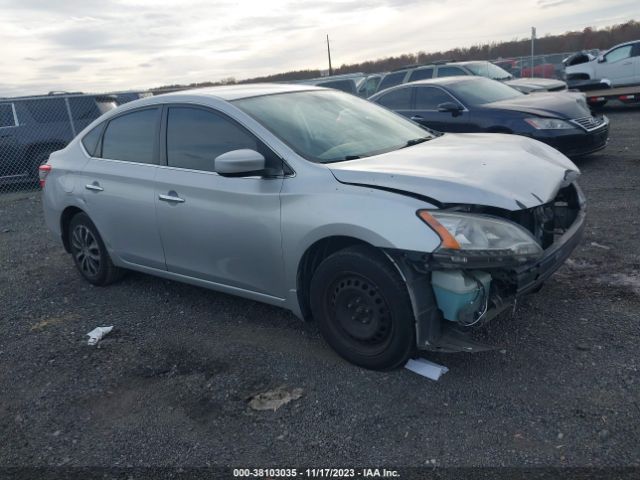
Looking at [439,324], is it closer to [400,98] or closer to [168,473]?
[168,473]

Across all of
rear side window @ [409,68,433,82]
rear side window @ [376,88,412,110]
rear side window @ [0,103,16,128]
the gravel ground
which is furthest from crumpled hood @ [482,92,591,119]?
rear side window @ [0,103,16,128]

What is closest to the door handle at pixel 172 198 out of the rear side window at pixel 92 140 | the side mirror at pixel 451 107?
the rear side window at pixel 92 140

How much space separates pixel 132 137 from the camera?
4859 millimetres

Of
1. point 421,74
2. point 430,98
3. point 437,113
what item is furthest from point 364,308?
point 421,74

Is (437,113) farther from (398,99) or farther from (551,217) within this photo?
(551,217)

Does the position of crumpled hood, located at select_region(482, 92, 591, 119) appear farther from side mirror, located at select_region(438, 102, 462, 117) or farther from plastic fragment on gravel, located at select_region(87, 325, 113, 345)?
plastic fragment on gravel, located at select_region(87, 325, 113, 345)

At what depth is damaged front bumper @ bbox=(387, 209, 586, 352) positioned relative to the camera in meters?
3.17

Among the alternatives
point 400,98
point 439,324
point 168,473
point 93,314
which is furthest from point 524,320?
point 400,98

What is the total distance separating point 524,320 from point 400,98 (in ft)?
23.0

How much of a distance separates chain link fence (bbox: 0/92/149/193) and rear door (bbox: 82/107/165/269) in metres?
7.51

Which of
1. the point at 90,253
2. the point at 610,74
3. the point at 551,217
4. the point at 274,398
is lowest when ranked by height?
the point at 274,398

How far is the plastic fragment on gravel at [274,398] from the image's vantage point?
3.32 metres

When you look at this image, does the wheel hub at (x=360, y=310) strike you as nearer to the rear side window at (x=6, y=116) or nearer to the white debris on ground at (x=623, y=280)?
the white debris on ground at (x=623, y=280)

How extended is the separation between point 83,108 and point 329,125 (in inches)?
374
